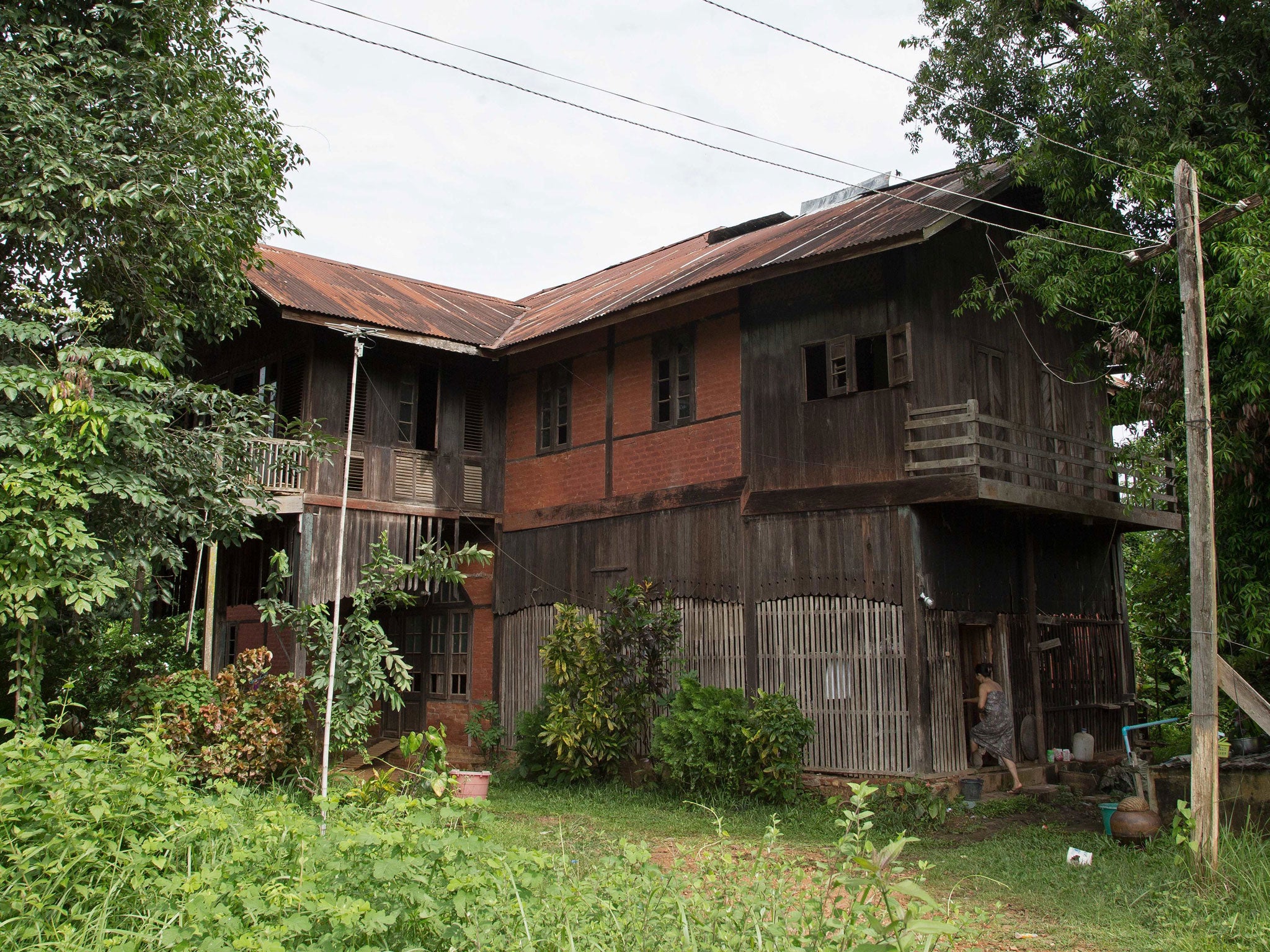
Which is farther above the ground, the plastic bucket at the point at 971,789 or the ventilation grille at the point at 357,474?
the ventilation grille at the point at 357,474

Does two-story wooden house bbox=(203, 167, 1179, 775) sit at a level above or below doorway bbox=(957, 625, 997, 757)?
above

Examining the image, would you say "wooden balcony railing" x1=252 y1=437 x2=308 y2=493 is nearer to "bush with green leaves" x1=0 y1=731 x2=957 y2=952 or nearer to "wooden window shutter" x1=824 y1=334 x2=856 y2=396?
"wooden window shutter" x1=824 y1=334 x2=856 y2=396

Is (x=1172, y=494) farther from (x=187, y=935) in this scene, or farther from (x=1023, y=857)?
(x=187, y=935)

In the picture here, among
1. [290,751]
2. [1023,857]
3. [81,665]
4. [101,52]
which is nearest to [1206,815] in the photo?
[1023,857]

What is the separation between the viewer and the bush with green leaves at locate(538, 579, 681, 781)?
41.7ft

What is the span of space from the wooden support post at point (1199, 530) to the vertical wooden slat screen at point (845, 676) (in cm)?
364

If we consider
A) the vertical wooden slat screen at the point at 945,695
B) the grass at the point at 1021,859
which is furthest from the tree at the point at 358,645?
the vertical wooden slat screen at the point at 945,695

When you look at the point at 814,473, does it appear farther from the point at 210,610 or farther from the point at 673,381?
the point at 210,610

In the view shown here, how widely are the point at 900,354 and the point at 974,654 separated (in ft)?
12.1

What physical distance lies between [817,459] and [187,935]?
9.01m

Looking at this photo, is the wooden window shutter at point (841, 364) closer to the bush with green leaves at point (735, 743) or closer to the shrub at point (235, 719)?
the bush with green leaves at point (735, 743)

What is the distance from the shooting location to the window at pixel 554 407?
15211 mm

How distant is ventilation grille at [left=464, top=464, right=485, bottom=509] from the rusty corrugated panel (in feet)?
6.01

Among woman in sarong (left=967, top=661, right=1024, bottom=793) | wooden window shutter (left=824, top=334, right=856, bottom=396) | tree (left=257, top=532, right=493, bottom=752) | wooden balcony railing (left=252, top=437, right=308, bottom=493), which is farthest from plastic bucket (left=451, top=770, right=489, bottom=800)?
wooden window shutter (left=824, top=334, right=856, bottom=396)
